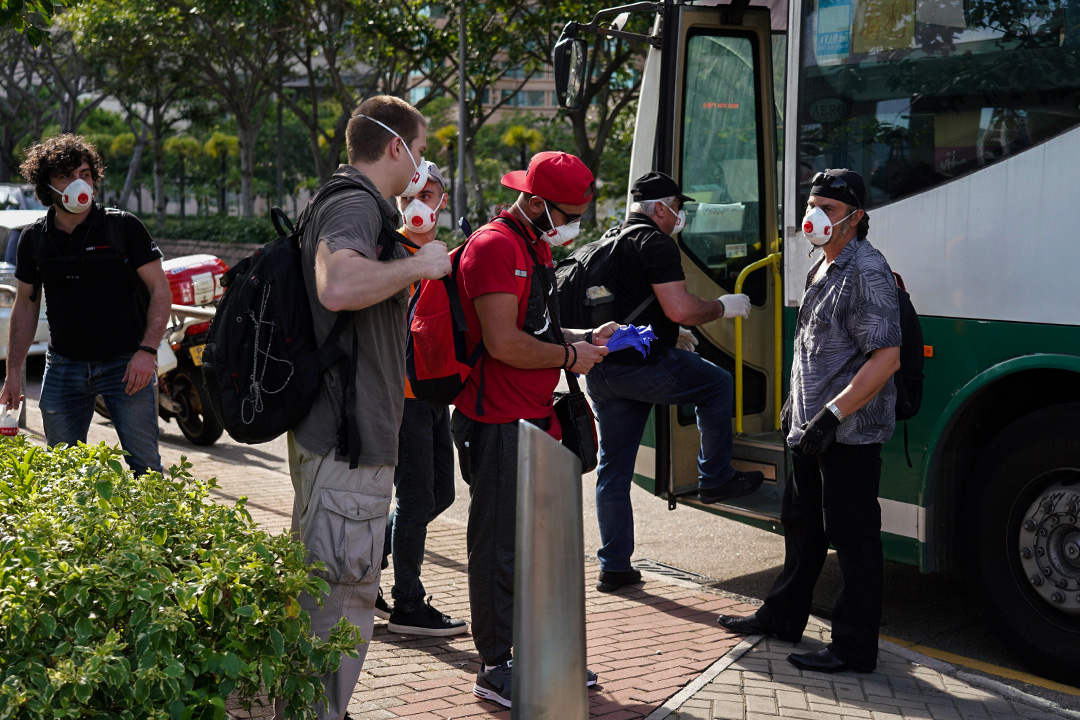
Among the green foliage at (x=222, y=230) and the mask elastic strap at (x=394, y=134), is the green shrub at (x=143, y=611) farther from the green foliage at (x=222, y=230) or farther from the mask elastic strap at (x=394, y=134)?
the green foliage at (x=222, y=230)

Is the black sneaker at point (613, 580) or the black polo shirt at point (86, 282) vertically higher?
the black polo shirt at point (86, 282)

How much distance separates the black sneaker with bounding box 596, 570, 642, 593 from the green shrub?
2643mm

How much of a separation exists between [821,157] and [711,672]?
7.85 feet

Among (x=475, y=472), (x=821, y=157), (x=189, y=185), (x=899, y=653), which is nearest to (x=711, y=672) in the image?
(x=899, y=653)

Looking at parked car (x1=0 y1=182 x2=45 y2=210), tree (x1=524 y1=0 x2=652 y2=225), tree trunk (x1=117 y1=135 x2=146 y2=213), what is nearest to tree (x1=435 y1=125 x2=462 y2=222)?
tree (x1=524 y1=0 x2=652 y2=225)

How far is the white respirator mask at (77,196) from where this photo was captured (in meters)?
4.93

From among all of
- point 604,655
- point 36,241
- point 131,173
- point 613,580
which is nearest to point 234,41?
point 131,173

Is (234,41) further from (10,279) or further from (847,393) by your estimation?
(847,393)

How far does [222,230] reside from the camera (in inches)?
1169

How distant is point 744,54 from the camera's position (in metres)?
6.14

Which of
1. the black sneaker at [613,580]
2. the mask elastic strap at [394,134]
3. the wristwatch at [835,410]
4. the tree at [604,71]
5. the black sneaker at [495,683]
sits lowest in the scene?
the black sneaker at [613,580]

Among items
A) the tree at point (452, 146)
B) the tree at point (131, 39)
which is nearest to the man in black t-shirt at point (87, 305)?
the tree at point (131, 39)

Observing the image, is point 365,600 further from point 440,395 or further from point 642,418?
point 642,418

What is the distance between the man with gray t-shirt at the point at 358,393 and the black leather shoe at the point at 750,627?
196cm
